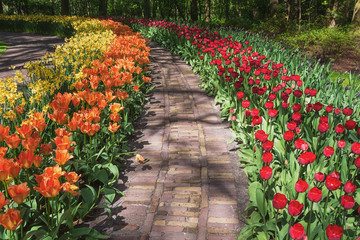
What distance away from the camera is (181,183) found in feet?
10.4

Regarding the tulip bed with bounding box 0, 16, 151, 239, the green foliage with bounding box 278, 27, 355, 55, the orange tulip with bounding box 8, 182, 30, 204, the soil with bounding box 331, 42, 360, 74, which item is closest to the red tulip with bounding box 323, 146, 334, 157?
the tulip bed with bounding box 0, 16, 151, 239

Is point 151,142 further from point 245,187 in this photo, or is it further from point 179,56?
point 179,56

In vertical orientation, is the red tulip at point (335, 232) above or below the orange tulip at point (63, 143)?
below

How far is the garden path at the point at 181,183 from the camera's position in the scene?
2.53 m

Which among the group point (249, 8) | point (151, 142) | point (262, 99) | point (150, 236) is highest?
point (249, 8)

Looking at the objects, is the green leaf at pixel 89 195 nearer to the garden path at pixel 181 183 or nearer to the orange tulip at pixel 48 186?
the garden path at pixel 181 183

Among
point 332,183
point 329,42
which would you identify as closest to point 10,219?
point 332,183

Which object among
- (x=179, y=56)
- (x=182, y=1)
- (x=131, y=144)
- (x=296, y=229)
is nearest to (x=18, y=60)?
(x=179, y=56)

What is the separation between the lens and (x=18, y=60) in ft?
33.6

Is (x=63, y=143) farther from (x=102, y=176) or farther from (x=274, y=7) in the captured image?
(x=274, y=7)

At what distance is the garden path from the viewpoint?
8.30 ft

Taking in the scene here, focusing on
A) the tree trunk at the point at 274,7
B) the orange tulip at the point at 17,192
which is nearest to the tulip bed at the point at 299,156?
the orange tulip at the point at 17,192

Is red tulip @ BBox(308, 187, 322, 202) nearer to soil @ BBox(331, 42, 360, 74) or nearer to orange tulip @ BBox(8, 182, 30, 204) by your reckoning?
orange tulip @ BBox(8, 182, 30, 204)

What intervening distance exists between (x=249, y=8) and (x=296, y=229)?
3042cm
